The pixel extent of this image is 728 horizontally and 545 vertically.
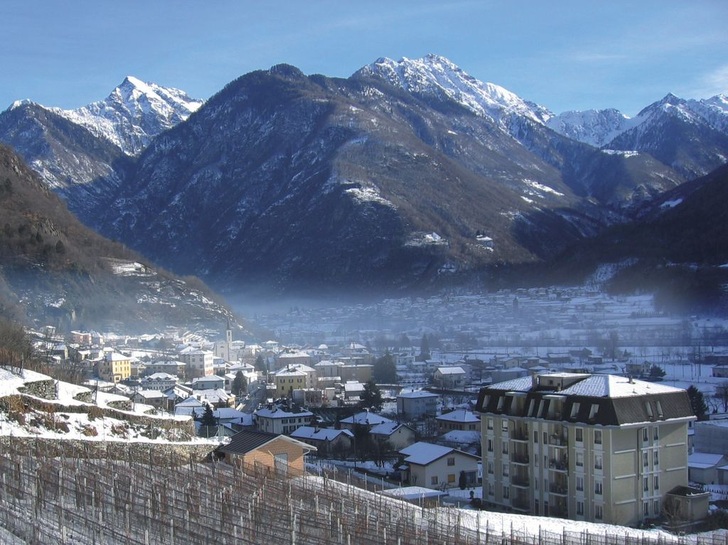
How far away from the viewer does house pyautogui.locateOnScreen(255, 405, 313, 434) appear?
47750 millimetres

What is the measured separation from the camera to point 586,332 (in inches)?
3873

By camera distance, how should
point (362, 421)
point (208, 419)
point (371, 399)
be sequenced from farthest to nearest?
point (371, 399) → point (362, 421) → point (208, 419)

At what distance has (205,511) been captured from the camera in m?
16.8

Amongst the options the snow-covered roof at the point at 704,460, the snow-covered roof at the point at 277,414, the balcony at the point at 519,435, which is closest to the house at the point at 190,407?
the snow-covered roof at the point at 277,414

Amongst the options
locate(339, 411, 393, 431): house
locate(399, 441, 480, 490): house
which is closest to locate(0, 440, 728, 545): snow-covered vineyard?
locate(399, 441, 480, 490): house

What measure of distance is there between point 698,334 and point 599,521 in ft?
231

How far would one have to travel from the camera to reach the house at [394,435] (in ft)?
140

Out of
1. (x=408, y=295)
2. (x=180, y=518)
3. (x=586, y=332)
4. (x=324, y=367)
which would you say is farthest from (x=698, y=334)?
(x=180, y=518)

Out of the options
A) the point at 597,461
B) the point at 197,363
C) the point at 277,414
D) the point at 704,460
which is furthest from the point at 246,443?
the point at 197,363

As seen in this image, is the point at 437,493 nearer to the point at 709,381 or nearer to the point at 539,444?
the point at 539,444

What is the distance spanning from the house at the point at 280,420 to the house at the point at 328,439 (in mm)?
3406

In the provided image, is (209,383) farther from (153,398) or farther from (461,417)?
(461,417)

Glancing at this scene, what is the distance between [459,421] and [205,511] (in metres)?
30.4

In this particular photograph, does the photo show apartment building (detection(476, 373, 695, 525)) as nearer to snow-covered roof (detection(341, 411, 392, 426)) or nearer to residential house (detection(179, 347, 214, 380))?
snow-covered roof (detection(341, 411, 392, 426))
